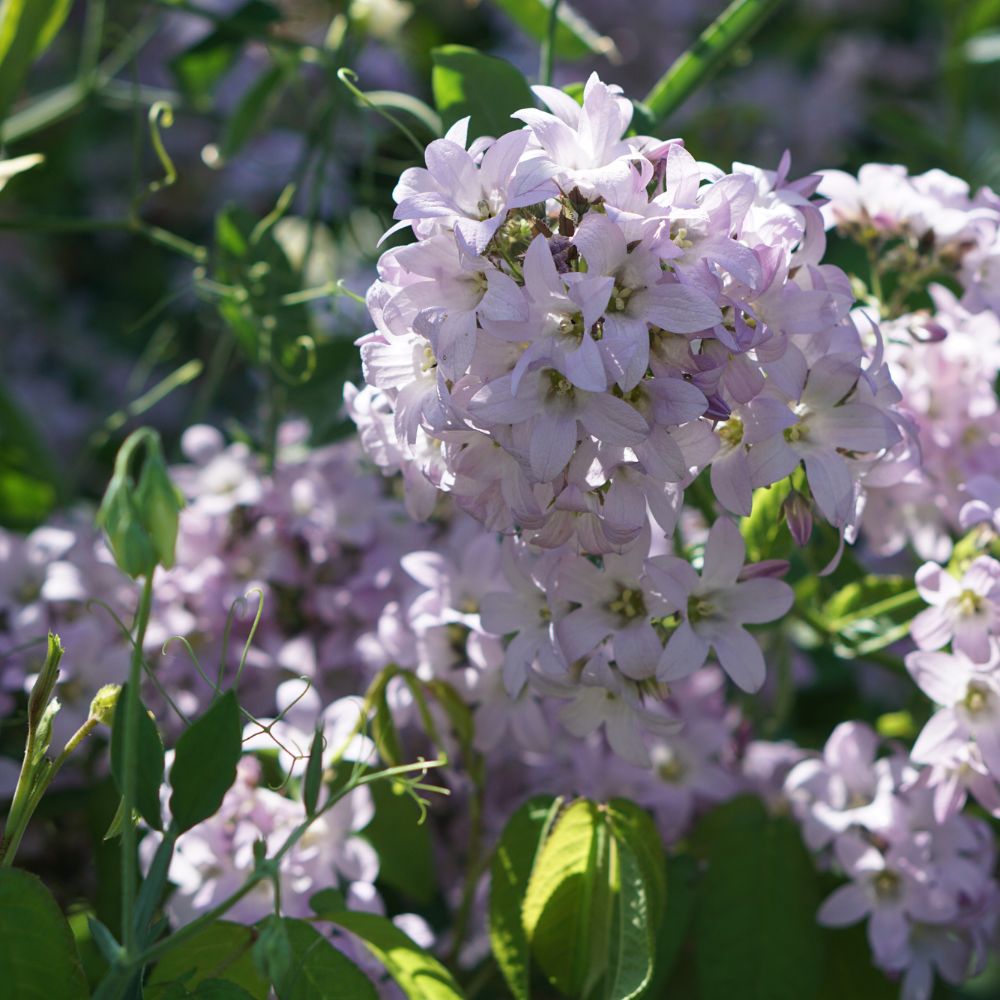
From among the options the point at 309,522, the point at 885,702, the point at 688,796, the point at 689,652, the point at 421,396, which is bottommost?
the point at 885,702

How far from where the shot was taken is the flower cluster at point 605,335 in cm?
53

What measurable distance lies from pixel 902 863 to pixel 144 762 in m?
0.46

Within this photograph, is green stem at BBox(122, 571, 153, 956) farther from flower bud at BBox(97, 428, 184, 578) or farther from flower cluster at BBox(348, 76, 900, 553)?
flower cluster at BBox(348, 76, 900, 553)

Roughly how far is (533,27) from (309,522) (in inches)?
15.3

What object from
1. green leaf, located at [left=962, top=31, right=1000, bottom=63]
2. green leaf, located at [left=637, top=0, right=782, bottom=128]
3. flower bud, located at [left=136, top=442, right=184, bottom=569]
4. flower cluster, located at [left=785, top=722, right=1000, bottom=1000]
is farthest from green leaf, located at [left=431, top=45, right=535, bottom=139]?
green leaf, located at [left=962, top=31, right=1000, bottom=63]

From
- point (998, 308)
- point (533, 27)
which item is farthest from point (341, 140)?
point (998, 308)

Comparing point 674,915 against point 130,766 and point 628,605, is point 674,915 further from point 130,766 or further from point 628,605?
point 130,766

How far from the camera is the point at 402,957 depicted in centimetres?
62

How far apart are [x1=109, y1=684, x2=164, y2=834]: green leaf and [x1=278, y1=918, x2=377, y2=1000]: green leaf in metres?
0.12

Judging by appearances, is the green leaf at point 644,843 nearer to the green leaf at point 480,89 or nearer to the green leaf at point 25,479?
the green leaf at point 480,89

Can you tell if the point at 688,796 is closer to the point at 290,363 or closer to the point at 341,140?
the point at 290,363

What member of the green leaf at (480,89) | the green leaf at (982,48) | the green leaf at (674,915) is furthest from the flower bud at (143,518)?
the green leaf at (982,48)

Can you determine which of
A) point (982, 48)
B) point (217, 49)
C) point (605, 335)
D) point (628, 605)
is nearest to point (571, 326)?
point (605, 335)

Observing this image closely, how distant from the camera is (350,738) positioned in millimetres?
719
